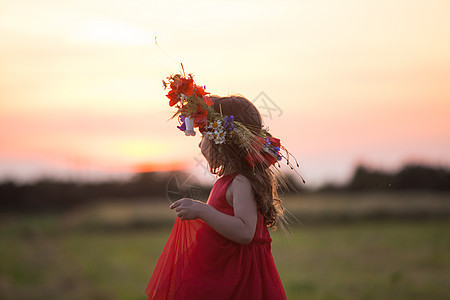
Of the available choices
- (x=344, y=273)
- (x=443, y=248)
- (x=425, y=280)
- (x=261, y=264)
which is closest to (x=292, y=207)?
(x=443, y=248)

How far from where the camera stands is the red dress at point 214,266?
2869 millimetres

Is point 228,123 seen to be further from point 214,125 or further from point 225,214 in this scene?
point 225,214

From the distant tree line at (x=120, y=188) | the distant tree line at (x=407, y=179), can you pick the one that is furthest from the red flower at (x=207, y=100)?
the distant tree line at (x=407, y=179)

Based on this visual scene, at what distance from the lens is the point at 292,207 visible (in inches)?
734

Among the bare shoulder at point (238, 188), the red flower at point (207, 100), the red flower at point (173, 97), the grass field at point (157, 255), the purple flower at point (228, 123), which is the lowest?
the grass field at point (157, 255)

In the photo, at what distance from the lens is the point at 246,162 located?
3045 mm

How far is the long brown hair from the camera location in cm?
298

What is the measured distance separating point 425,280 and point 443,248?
4326mm

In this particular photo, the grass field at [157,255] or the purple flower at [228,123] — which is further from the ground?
the purple flower at [228,123]

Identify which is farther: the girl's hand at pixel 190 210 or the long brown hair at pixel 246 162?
the long brown hair at pixel 246 162

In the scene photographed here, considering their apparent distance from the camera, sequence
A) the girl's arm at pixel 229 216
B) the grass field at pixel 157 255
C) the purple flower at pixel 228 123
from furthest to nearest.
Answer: the grass field at pixel 157 255 → the purple flower at pixel 228 123 → the girl's arm at pixel 229 216

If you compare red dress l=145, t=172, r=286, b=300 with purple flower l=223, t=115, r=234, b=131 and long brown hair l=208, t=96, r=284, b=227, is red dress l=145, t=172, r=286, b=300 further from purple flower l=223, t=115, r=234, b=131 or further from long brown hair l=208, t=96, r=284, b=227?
purple flower l=223, t=115, r=234, b=131

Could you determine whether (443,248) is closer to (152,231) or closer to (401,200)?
(401,200)

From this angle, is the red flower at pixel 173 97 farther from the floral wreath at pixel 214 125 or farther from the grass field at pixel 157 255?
the grass field at pixel 157 255
